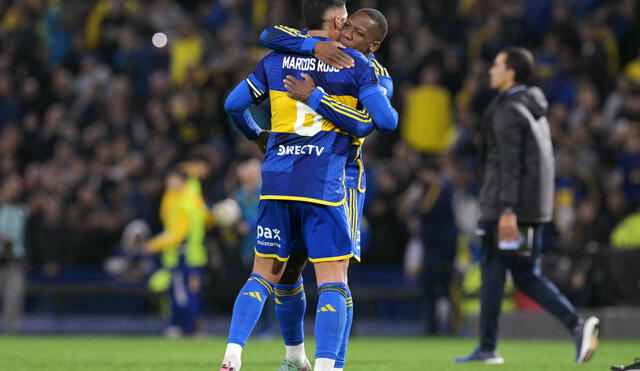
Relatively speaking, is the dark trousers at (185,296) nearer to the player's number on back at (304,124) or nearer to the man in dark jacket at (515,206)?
the man in dark jacket at (515,206)

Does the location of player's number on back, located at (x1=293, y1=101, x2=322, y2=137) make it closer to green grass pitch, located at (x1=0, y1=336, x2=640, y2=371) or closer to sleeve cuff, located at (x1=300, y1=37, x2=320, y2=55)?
sleeve cuff, located at (x1=300, y1=37, x2=320, y2=55)

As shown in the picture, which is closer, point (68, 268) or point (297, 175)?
point (297, 175)

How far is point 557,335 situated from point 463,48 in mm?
6631

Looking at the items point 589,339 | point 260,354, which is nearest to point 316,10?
point 589,339

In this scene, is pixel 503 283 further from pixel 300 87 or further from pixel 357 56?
pixel 300 87

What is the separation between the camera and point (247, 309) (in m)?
6.67

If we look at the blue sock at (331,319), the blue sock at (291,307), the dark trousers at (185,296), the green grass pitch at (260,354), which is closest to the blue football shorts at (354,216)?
the blue sock at (331,319)

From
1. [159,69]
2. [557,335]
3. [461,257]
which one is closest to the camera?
[557,335]

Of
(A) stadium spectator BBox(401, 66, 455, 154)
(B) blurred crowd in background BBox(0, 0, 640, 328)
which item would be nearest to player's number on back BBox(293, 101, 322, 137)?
(B) blurred crowd in background BBox(0, 0, 640, 328)

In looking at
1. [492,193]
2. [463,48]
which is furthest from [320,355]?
[463,48]

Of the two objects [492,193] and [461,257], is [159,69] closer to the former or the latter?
[461,257]

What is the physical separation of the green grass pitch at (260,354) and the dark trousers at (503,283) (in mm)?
356

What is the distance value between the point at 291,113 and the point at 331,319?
119 centimetres

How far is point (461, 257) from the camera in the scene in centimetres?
1758
